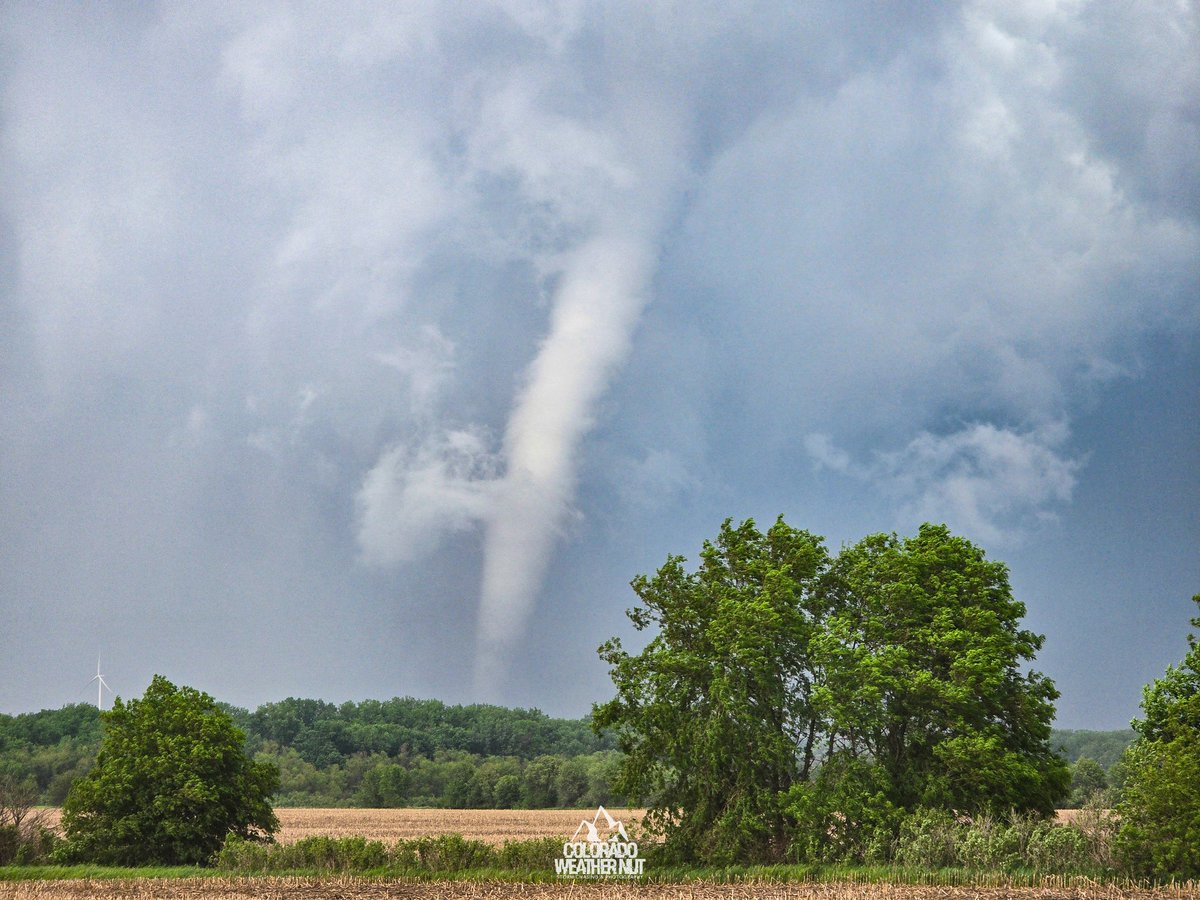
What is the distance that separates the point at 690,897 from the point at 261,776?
68.9ft

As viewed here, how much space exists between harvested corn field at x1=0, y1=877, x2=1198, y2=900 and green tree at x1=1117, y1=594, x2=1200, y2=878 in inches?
57.8

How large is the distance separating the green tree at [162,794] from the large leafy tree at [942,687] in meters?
24.5

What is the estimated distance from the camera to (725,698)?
38031 mm

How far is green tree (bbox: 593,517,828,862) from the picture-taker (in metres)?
37.8

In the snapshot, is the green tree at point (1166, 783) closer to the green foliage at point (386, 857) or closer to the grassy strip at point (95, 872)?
the green foliage at point (386, 857)

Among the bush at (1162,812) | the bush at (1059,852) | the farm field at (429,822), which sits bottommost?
the farm field at (429,822)

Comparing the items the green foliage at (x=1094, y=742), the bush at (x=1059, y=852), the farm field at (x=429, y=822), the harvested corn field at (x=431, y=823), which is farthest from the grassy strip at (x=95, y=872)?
the green foliage at (x=1094, y=742)

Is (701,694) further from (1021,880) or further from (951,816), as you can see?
(1021,880)

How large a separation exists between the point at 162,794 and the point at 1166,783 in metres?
36.0

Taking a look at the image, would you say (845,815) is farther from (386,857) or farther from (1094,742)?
(1094,742)

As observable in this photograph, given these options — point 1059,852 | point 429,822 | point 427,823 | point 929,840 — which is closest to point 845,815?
point 929,840

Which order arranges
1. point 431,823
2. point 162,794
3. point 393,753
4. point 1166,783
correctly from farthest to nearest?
point 393,753 → point 431,823 → point 162,794 → point 1166,783

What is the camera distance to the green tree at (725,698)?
37812 mm

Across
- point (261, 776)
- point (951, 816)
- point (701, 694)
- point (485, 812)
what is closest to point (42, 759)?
point (485, 812)
